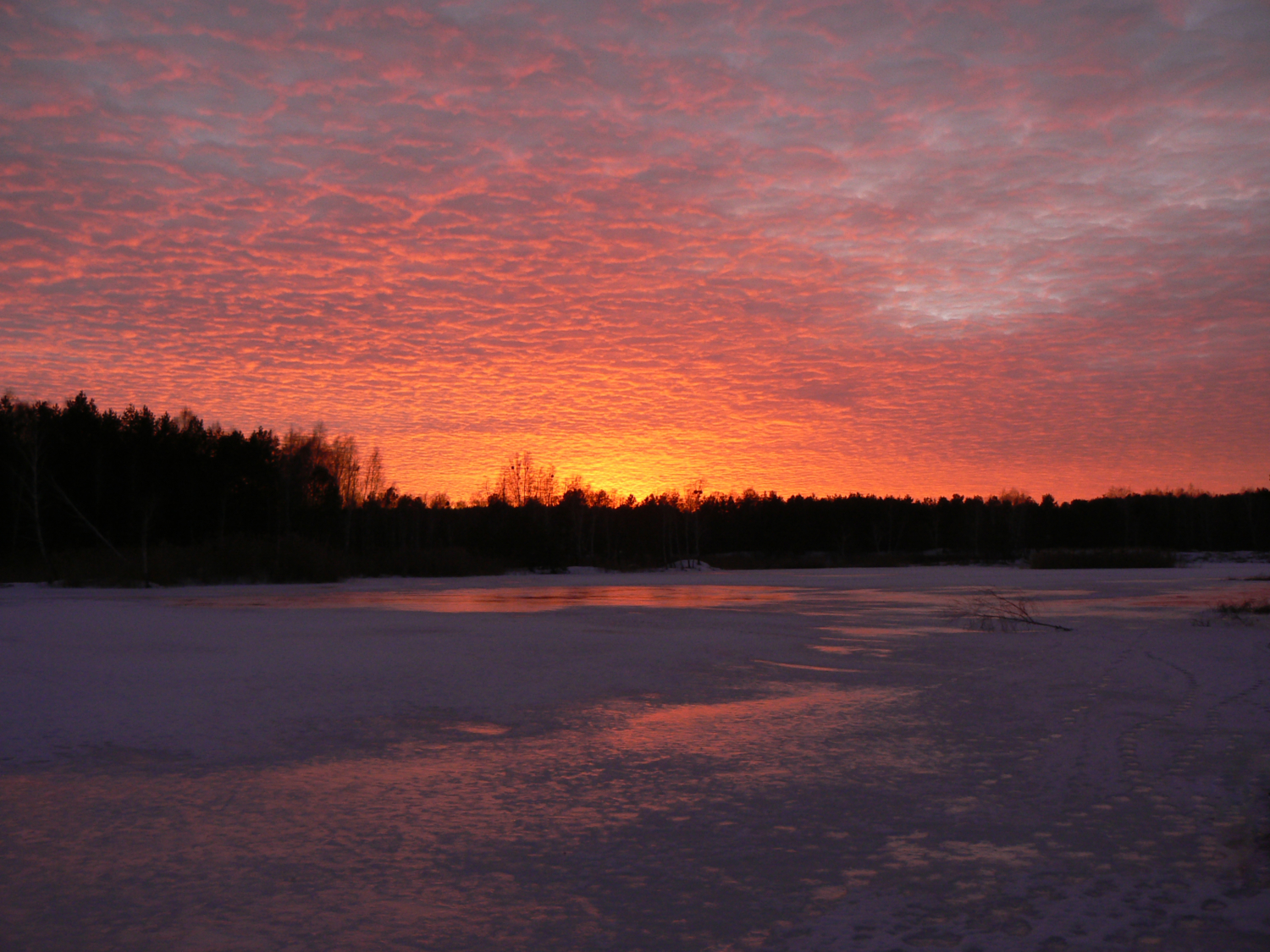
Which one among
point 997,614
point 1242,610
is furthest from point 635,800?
point 1242,610

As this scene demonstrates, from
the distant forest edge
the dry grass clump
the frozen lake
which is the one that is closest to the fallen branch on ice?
the dry grass clump

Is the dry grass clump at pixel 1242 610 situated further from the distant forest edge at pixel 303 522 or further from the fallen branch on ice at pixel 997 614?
the distant forest edge at pixel 303 522

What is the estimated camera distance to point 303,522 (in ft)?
169

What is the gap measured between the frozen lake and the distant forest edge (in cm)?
2596

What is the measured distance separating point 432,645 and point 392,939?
962 cm

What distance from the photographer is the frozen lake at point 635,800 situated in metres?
3.43

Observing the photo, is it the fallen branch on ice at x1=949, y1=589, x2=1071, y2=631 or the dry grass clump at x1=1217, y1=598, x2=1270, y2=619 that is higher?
the dry grass clump at x1=1217, y1=598, x2=1270, y2=619

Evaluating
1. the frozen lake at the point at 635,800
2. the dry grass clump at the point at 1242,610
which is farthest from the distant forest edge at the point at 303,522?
the dry grass clump at the point at 1242,610

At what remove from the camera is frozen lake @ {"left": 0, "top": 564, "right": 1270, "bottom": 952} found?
11.2 feet

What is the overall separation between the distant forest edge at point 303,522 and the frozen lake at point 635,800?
25959 mm

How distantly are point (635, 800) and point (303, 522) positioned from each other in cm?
5029

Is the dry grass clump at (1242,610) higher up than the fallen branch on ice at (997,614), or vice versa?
the dry grass clump at (1242,610)

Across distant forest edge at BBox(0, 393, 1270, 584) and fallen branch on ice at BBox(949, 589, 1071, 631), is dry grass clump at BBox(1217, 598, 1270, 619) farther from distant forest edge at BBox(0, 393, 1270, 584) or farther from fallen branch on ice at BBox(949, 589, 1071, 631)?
distant forest edge at BBox(0, 393, 1270, 584)

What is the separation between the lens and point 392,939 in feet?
10.7
